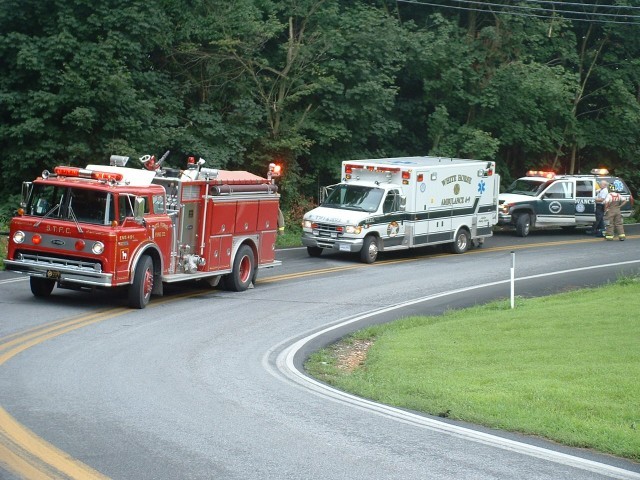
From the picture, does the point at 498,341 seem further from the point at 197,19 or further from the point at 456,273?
the point at 197,19

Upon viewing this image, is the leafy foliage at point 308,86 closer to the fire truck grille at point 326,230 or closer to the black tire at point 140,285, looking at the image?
the fire truck grille at point 326,230

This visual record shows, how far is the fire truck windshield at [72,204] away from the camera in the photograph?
726 inches

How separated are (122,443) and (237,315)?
9.93m

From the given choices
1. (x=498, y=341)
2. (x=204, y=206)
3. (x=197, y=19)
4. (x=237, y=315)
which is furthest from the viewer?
(x=197, y=19)

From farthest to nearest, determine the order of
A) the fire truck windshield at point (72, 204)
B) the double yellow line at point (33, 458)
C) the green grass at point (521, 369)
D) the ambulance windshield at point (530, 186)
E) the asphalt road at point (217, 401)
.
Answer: the ambulance windshield at point (530, 186)
the fire truck windshield at point (72, 204)
the green grass at point (521, 369)
the asphalt road at point (217, 401)
the double yellow line at point (33, 458)

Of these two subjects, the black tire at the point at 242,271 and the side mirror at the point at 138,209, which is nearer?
the side mirror at the point at 138,209

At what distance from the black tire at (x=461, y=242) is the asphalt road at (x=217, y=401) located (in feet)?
23.9

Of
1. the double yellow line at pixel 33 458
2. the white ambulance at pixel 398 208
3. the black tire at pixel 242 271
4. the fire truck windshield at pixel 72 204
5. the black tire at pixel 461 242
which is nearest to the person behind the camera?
the double yellow line at pixel 33 458

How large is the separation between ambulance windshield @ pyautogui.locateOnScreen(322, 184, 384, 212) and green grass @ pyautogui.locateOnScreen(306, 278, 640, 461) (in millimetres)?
7659

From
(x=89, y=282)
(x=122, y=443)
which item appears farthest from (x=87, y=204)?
(x=122, y=443)

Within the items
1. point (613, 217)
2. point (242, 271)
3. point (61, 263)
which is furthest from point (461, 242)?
point (61, 263)

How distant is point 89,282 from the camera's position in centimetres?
1803

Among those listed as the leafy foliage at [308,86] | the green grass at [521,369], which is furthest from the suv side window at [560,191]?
the green grass at [521,369]

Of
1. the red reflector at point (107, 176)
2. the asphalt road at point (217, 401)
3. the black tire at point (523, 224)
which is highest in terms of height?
the red reflector at point (107, 176)
